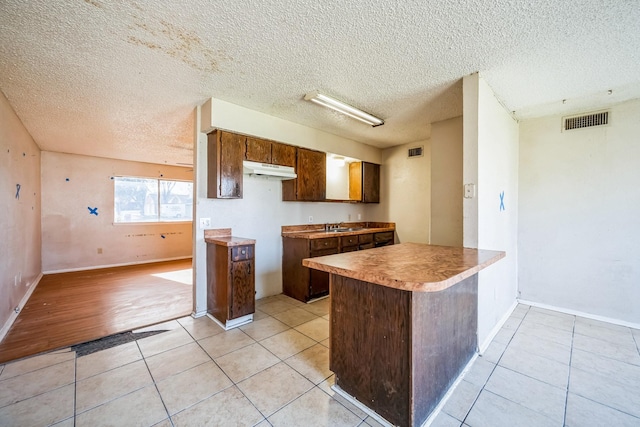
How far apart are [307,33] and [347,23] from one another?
293 millimetres

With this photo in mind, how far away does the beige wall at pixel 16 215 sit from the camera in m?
2.81

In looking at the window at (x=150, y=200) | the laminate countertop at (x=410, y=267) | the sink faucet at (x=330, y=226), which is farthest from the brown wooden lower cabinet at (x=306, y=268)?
the window at (x=150, y=200)

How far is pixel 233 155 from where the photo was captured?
A: 3207 millimetres

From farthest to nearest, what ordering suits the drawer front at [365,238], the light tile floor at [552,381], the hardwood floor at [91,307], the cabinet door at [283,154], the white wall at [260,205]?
1. the drawer front at [365,238]
2. the cabinet door at [283,154]
3. the white wall at [260,205]
4. the hardwood floor at [91,307]
5. the light tile floor at [552,381]

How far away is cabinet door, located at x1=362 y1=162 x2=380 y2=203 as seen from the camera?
4.98 metres

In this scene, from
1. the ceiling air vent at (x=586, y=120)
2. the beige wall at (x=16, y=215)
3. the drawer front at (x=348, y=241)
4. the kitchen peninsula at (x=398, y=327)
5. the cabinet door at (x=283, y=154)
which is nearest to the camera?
the kitchen peninsula at (x=398, y=327)

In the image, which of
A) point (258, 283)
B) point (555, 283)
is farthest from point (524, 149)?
point (258, 283)

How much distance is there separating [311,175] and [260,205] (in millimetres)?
919

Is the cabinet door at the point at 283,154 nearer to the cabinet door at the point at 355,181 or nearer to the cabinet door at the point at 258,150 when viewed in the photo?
the cabinet door at the point at 258,150

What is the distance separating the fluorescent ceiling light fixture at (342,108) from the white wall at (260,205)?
0.84 meters

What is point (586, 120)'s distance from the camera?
3.18 m

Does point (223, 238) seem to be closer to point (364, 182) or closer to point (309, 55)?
point (309, 55)

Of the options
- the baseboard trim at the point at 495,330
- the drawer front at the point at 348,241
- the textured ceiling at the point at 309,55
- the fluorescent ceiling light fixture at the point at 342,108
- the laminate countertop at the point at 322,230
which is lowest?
the baseboard trim at the point at 495,330

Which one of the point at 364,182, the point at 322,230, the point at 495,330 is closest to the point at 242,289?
the point at 322,230
